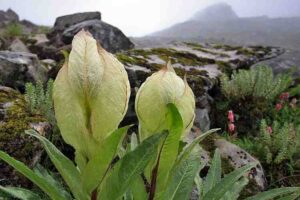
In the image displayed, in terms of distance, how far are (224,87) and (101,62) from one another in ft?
17.8

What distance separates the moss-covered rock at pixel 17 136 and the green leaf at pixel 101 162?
1.49 metres

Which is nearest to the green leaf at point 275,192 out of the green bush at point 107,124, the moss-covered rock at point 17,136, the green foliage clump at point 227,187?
the green foliage clump at point 227,187

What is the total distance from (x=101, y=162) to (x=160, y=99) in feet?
0.87

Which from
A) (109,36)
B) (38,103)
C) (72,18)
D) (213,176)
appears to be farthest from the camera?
(72,18)

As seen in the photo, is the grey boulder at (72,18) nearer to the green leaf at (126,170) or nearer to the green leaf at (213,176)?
the green leaf at (213,176)

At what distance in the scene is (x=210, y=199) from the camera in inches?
66.9

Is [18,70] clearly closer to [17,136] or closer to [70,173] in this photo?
[17,136]

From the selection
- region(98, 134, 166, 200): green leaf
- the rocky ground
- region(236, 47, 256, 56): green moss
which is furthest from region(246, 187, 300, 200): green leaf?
region(236, 47, 256, 56): green moss

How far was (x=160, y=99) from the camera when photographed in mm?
1350

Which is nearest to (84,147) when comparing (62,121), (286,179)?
(62,121)

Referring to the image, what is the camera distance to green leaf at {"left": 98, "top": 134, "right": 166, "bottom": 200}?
50.7 inches

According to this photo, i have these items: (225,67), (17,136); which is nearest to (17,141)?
Result: (17,136)

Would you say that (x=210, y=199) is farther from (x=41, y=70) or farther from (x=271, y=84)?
(x=271, y=84)

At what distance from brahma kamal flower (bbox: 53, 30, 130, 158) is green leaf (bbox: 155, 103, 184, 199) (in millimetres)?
154
